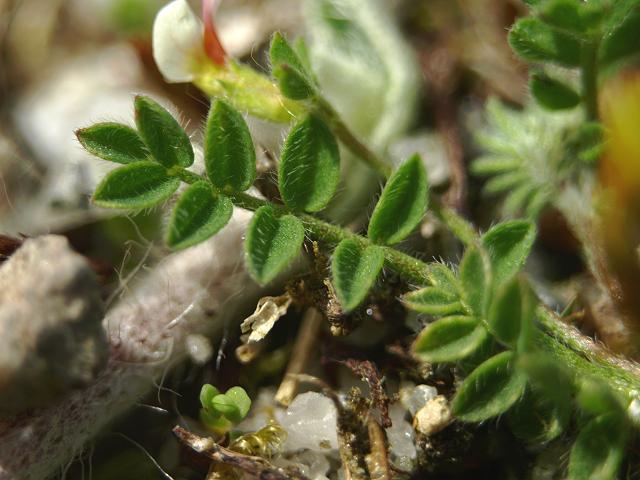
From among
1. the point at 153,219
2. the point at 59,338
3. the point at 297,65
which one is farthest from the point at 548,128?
the point at 59,338

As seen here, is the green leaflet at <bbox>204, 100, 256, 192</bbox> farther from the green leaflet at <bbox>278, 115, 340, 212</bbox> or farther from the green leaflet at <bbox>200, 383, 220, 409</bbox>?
the green leaflet at <bbox>200, 383, 220, 409</bbox>

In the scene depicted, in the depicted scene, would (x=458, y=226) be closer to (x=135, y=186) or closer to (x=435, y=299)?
(x=435, y=299)

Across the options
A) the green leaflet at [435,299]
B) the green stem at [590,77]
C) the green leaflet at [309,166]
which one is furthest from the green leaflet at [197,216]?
the green stem at [590,77]

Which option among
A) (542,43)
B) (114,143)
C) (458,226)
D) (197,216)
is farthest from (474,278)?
(114,143)

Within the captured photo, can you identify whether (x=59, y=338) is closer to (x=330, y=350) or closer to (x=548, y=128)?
(x=330, y=350)

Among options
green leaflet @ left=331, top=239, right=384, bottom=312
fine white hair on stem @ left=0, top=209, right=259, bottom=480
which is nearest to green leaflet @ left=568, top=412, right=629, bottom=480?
green leaflet @ left=331, top=239, right=384, bottom=312

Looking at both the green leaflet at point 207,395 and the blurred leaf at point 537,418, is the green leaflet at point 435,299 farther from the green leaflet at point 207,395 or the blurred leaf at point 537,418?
the green leaflet at point 207,395
